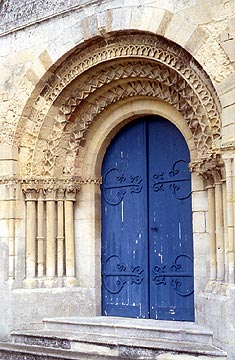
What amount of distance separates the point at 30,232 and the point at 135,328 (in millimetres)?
1683

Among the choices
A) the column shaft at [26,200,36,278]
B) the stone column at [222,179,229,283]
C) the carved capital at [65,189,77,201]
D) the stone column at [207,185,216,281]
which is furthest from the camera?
the carved capital at [65,189,77,201]

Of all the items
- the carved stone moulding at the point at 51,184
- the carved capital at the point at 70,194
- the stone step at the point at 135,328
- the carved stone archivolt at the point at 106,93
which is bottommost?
the stone step at the point at 135,328

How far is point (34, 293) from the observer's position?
6.56 metres

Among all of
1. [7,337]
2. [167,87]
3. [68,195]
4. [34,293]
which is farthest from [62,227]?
[167,87]

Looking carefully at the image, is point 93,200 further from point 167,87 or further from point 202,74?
point 202,74

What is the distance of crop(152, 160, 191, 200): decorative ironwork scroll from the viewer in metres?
6.29

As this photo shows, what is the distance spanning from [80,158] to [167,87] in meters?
1.38

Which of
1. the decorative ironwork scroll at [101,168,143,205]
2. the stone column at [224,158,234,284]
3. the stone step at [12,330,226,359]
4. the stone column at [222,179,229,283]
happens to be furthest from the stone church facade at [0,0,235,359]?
the stone column at [224,158,234,284]

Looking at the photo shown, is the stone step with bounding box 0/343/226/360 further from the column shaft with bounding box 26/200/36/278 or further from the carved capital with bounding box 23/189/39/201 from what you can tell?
the carved capital with bounding box 23/189/39/201

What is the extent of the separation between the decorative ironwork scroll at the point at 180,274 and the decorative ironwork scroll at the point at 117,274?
28cm

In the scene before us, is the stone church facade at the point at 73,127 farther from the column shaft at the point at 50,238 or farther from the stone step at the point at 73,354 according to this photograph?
the stone step at the point at 73,354

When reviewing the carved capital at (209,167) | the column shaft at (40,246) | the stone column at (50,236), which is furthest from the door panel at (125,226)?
the carved capital at (209,167)

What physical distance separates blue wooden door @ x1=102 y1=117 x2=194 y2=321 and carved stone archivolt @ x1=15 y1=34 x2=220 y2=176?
0.42 m

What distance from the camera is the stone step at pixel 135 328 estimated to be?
17.8 feet
